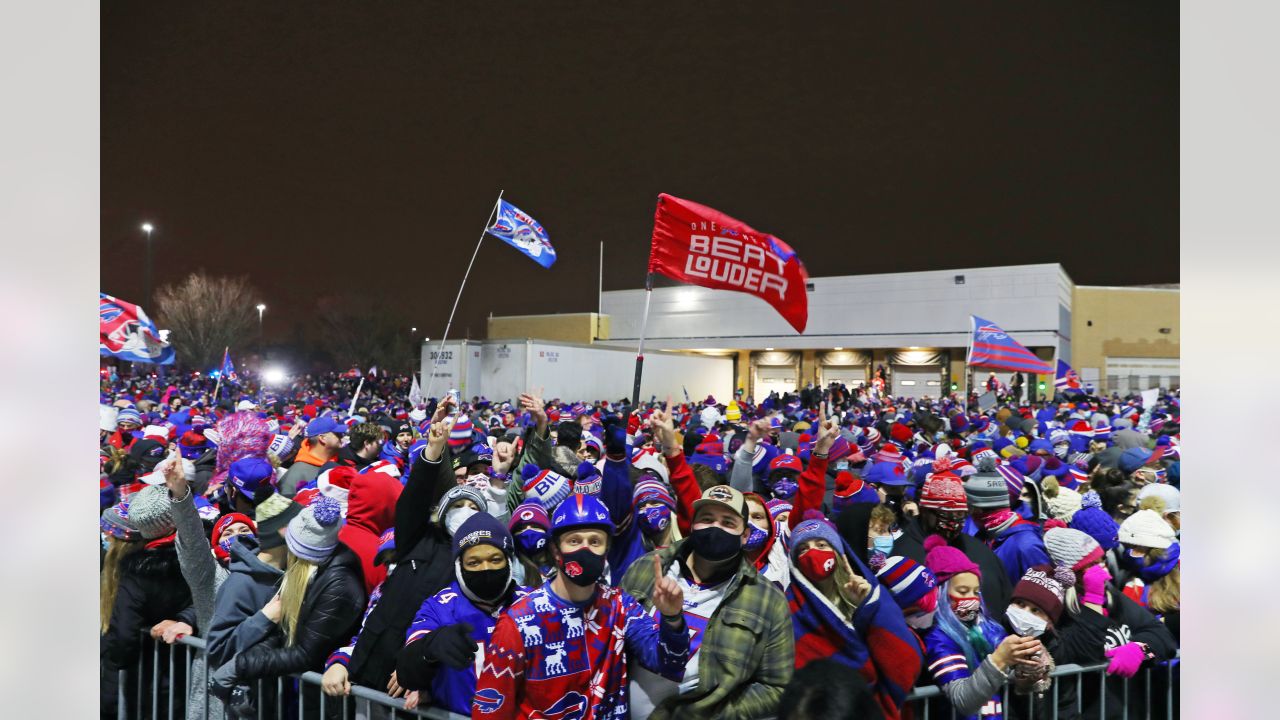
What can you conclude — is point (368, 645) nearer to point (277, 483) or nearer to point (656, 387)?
point (277, 483)

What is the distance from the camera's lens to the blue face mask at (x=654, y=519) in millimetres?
4766

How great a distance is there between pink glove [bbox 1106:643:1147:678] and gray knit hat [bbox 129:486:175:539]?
4.88m

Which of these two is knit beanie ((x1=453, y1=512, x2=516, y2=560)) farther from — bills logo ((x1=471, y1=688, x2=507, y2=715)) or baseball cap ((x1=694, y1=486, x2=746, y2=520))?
baseball cap ((x1=694, y1=486, x2=746, y2=520))

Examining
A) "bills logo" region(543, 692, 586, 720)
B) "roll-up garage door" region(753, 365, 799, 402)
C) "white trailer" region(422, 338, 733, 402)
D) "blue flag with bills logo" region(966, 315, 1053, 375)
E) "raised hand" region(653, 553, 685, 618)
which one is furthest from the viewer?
"roll-up garage door" region(753, 365, 799, 402)

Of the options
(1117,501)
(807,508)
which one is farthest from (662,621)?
(1117,501)

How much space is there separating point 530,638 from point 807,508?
248cm

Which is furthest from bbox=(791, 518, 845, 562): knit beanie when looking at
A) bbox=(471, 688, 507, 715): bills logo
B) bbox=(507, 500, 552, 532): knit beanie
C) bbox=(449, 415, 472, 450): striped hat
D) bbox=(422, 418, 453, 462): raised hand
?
bbox=(449, 415, 472, 450): striped hat

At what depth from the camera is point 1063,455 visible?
11.8 meters

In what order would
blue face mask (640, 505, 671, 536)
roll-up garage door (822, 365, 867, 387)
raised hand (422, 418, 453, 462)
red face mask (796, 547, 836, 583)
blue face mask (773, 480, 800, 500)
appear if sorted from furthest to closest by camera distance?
roll-up garage door (822, 365, 867, 387) < blue face mask (773, 480, 800, 500) < blue face mask (640, 505, 671, 536) < raised hand (422, 418, 453, 462) < red face mask (796, 547, 836, 583)

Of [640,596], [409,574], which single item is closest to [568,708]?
[640,596]

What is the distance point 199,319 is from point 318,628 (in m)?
69.0

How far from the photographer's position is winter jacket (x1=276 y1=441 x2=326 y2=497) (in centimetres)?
742

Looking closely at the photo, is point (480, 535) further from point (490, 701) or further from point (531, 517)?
point (490, 701)

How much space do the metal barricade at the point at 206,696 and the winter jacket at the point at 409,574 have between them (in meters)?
0.14
